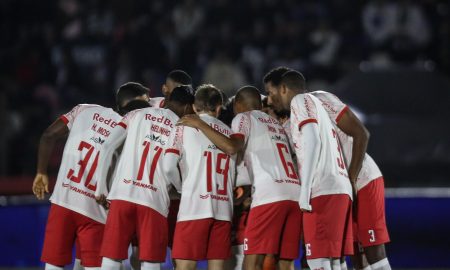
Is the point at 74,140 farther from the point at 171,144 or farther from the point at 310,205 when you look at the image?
the point at 310,205

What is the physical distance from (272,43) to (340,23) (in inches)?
48.9

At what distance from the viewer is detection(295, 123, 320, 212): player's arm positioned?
745 centimetres

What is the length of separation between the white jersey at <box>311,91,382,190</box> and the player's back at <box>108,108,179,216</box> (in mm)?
1349

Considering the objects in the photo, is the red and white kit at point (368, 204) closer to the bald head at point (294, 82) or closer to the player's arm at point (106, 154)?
the bald head at point (294, 82)

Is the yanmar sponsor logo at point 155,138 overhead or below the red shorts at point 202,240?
overhead

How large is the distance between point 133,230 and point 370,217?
2.13 m

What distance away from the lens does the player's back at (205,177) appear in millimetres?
7980

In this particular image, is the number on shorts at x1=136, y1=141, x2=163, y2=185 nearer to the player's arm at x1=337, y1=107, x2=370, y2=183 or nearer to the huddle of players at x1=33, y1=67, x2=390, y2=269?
the huddle of players at x1=33, y1=67, x2=390, y2=269

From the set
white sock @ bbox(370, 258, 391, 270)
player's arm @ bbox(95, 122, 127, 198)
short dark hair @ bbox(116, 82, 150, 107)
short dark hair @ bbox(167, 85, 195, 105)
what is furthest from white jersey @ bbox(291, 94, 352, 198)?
short dark hair @ bbox(116, 82, 150, 107)

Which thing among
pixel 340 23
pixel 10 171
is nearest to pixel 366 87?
pixel 340 23

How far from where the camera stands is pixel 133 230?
8.12 meters

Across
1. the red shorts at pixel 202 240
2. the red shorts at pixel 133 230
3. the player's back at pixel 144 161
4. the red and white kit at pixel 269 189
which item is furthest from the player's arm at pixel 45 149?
the red and white kit at pixel 269 189

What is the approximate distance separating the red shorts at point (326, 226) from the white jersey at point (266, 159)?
1.58 ft

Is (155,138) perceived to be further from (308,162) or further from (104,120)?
(308,162)
